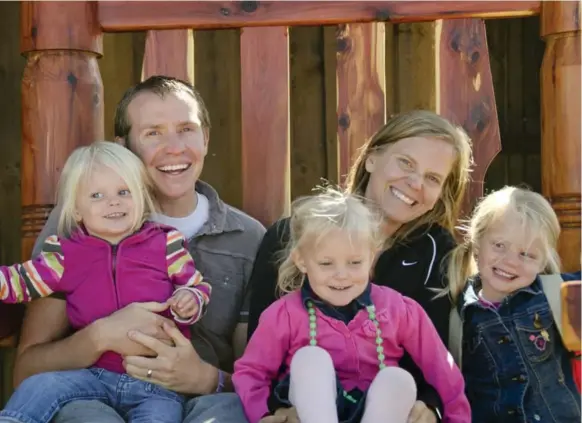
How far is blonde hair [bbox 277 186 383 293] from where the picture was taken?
2551 mm

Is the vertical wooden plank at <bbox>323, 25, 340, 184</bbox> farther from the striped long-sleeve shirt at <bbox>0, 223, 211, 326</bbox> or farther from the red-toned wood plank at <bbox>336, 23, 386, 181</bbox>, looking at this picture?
the striped long-sleeve shirt at <bbox>0, 223, 211, 326</bbox>

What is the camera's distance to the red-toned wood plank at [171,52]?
319 cm

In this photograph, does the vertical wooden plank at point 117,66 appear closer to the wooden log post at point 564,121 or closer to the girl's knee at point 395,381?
the wooden log post at point 564,121

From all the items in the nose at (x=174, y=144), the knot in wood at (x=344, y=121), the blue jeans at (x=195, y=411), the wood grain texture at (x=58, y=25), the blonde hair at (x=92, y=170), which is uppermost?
the wood grain texture at (x=58, y=25)

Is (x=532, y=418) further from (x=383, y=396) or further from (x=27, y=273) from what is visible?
(x=27, y=273)

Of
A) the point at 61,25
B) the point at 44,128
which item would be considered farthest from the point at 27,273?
the point at 61,25

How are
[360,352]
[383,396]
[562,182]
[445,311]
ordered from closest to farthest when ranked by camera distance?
[383,396] < [360,352] < [445,311] < [562,182]

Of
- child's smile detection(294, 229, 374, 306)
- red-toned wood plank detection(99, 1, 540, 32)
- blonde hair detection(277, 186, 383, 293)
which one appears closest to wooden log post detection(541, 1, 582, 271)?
red-toned wood plank detection(99, 1, 540, 32)

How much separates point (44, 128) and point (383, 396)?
1369 mm

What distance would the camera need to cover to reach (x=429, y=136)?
297 cm

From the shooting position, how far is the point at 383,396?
232 centimetres

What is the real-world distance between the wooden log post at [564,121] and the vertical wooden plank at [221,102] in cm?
182

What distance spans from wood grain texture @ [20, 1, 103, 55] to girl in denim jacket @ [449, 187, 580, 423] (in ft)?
4.04

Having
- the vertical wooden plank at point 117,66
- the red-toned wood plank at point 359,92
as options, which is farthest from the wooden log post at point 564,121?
the vertical wooden plank at point 117,66
